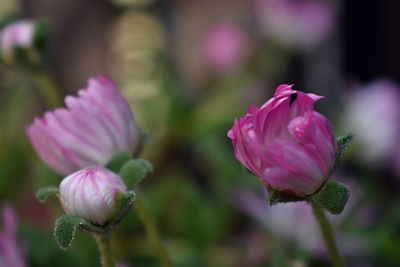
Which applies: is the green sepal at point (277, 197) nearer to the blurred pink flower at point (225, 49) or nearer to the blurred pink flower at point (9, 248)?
the blurred pink flower at point (9, 248)

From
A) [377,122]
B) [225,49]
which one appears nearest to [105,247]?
[377,122]

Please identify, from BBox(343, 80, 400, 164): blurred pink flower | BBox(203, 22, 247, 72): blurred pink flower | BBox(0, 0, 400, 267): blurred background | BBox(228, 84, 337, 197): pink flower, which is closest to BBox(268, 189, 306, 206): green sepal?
BBox(228, 84, 337, 197): pink flower

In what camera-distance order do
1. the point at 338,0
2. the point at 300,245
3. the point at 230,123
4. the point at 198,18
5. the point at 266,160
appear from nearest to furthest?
the point at 266,160 < the point at 300,245 < the point at 230,123 < the point at 338,0 < the point at 198,18

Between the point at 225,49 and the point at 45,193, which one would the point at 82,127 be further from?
the point at 225,49

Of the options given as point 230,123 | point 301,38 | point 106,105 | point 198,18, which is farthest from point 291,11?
point 106,105

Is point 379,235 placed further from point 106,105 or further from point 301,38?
point 301,38

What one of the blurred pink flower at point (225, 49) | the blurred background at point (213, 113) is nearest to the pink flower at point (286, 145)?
the blurred background at point (213, 113)
